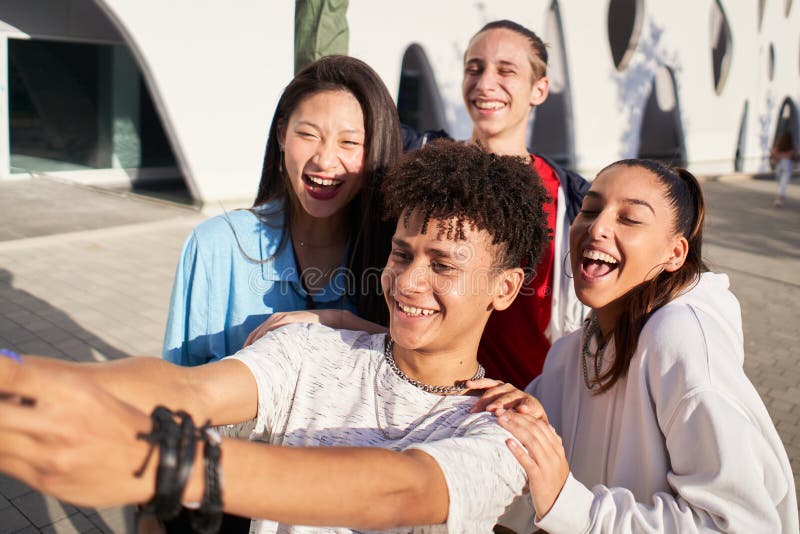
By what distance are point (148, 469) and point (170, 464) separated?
29 millimetres

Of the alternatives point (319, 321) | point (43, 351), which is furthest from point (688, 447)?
point (43, 351)

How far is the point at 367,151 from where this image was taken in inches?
82.3

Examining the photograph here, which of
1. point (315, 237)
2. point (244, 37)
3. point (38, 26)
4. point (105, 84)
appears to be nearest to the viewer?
point (315, 237)

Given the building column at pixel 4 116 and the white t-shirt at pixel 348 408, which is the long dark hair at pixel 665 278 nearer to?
the white t-shirt at pixel 348 408

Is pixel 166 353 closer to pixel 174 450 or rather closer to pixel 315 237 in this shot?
pixel 315 237

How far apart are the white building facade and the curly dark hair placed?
782cm

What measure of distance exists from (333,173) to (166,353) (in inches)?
30.1

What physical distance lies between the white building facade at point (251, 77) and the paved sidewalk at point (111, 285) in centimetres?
120

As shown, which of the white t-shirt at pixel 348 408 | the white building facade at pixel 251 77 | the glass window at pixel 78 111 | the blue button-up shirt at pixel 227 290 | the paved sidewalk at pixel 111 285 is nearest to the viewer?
the white t-shirt at pixel 348 408

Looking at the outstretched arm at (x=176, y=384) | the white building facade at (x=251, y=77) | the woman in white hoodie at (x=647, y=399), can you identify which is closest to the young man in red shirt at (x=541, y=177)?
the woman in white hoodie at (x=647, y=399)

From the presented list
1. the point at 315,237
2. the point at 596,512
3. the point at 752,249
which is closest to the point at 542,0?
the point at 752,249

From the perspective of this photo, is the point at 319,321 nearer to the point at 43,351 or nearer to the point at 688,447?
the point at 688,447

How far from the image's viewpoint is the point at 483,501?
1.22 metres

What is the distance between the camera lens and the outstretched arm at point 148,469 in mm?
785
